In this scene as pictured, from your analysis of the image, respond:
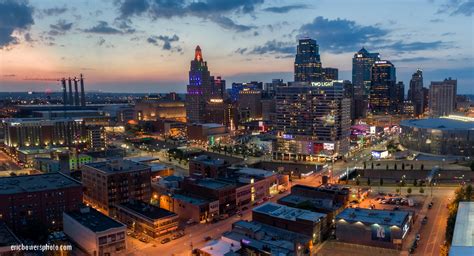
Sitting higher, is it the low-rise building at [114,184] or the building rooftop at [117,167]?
the building rooftop at [117,167]

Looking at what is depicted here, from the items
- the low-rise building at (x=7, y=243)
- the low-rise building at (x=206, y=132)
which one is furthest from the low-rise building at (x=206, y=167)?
the low-rise building at (x=206, y=132)

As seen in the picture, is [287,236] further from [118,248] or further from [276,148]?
[276,148]

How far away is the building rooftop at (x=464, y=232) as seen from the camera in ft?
116

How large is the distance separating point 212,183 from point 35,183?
27.2 meters

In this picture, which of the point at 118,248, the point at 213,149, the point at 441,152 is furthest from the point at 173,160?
the point at 441,152

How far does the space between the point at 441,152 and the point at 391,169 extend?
2650 centimetres

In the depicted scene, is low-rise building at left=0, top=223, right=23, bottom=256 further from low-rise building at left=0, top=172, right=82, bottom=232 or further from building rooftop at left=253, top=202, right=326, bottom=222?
building rooftop at left=253, top=202, right=326, bottom=222

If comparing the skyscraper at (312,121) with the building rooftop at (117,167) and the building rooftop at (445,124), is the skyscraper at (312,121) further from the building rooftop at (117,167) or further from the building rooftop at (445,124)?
the building rooftop at (117,167)

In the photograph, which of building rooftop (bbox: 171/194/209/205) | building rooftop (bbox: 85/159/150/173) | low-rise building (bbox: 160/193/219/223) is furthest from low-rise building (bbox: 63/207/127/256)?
building rooftop (bbox: 85/159/150/173)

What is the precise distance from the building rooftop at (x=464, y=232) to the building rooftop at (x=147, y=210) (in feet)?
109

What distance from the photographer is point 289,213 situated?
173 feet

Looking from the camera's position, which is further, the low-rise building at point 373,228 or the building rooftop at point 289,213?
the building rooftop at point 289,213

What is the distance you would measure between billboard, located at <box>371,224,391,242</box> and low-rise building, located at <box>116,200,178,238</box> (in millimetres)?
25310

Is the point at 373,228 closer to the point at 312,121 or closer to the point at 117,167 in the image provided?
the point at 117,167
